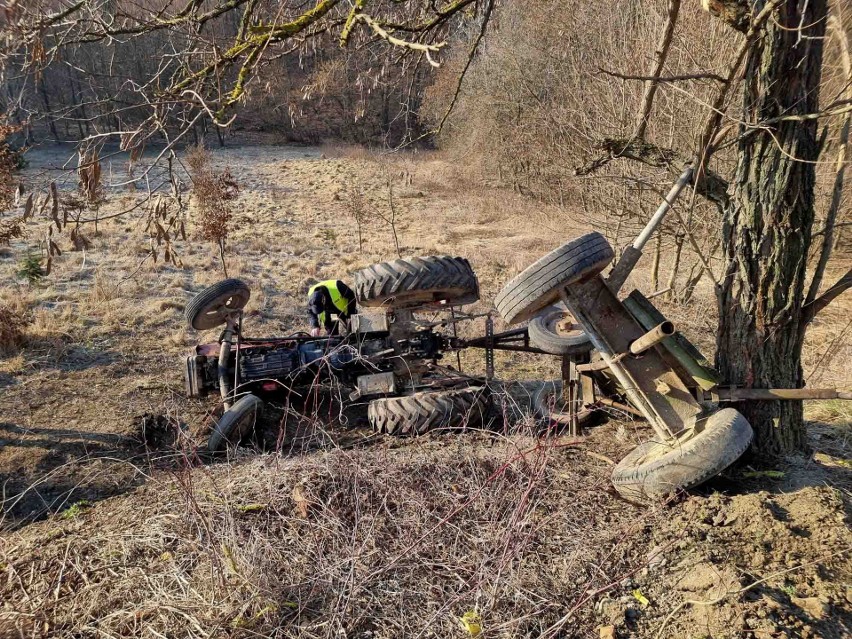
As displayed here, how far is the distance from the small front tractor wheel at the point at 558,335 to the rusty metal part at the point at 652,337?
1204 millimetres

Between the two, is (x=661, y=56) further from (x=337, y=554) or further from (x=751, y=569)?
(x=337, y=554)

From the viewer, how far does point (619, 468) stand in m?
3.53

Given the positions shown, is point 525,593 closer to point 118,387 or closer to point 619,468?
point 619,468

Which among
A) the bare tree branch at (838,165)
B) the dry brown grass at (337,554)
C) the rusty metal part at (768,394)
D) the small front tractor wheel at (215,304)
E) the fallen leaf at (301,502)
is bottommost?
the dry brown grass at (337,554)

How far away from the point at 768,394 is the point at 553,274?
157cm

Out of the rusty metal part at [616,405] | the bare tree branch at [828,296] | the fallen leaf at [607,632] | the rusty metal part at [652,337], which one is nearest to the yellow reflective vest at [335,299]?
the rusty metal part at [616,405]

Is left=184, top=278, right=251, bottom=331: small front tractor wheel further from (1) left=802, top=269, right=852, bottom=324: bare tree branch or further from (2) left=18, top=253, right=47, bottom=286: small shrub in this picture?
(2) left=18, top=253, right=47, bottom=286: small shrub

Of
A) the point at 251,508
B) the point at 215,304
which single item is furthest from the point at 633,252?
the point at 215,304

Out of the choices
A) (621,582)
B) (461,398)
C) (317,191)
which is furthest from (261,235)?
(621,582)

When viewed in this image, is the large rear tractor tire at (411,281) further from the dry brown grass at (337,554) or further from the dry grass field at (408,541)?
the dry brown grass at (337,554)

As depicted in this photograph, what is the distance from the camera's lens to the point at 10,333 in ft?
24.4

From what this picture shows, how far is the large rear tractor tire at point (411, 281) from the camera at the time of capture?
4992 mm

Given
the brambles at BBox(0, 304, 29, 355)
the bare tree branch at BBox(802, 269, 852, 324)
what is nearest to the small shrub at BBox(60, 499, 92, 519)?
the brambles at BBox(0, 304, 29, 355)

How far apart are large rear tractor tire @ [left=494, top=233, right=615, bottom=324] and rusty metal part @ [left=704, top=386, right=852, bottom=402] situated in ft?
3.74
